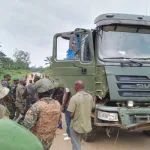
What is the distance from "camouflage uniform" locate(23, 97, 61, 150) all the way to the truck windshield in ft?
8.76

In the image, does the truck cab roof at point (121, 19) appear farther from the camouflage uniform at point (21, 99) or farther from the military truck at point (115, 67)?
the camouflage uniform at point (21, 99)

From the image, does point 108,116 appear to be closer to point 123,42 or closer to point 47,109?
point 123,42

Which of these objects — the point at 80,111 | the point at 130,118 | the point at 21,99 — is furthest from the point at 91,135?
the point at 80,111

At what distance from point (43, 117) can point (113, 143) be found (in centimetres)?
356

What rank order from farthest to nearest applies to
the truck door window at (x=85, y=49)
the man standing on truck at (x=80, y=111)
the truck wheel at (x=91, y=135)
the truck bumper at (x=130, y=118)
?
the truck wheel at (x=91, y=135), the truck door window at (x=85, y=49), the truck bumper at (x=130, y=118), the man standing on truck at (x=80, y=111)

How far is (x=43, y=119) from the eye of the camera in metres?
3.08

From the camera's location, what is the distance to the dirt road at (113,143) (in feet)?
19.2

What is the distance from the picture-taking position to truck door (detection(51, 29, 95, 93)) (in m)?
5.64

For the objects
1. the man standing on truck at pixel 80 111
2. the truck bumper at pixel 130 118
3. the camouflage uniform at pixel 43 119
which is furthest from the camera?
the truck bumper at pixel 130 118

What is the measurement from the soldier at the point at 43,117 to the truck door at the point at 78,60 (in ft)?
7.34

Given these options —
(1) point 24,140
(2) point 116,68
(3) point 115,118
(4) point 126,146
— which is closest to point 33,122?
(1) point 24,140

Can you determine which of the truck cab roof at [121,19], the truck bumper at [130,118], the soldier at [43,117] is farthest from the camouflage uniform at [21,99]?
the soldier at [43,117]

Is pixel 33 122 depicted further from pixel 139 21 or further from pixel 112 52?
pixel 139 21

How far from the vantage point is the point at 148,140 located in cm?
656
